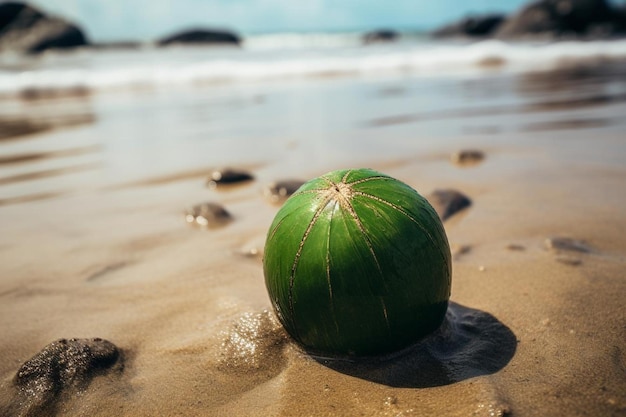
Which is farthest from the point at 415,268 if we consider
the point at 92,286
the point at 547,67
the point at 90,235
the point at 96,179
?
the point at 547,67

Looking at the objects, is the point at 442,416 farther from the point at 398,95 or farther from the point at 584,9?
the point at 584,9

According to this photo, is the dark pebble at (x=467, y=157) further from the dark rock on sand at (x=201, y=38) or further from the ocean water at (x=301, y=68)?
the dark rock on sand at (x=201, y=38)

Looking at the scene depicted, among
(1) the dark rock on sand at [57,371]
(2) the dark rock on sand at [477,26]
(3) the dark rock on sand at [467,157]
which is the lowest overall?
(2) the dark rock on sand at [477,26]

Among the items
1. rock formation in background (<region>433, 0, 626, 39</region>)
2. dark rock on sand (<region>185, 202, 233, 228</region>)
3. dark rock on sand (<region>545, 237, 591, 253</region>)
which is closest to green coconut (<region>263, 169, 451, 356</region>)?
dark rock on sand (<region>545, 237, 591, 253</region>)

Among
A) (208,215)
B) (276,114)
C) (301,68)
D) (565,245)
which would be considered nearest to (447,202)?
(565,245)

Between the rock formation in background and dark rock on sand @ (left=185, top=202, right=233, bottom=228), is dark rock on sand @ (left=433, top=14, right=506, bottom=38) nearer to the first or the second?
the rock formation in background

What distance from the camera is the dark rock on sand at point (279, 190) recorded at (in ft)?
15.4

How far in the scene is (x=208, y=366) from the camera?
2.51 meters

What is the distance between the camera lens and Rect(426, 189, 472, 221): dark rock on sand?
162 inches

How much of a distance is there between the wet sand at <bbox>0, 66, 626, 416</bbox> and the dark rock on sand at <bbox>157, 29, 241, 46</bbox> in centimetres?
3407

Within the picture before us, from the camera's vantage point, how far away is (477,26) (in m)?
35.2

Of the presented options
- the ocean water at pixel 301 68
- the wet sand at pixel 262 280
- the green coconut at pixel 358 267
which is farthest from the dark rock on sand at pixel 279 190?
the ocean water at pixel 301 68

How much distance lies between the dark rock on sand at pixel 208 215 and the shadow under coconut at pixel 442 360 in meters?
2.09

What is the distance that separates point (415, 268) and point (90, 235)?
2.85m
